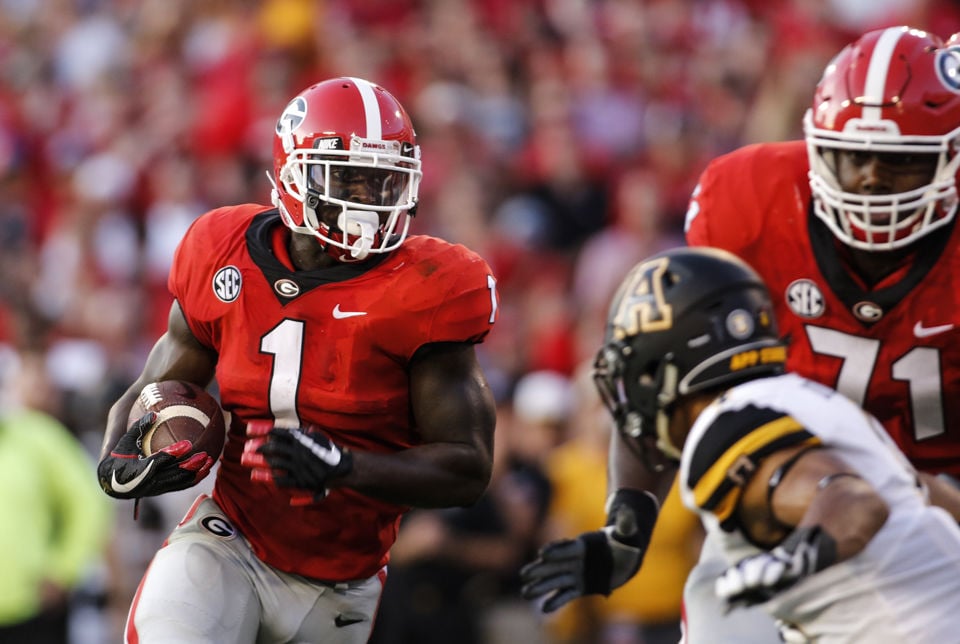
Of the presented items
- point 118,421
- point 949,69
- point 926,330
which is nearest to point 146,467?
point 118,421

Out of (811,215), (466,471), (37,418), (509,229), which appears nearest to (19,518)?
(37,418)

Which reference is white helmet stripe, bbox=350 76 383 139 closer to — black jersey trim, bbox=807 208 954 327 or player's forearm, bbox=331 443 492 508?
player's forearm, bbox=331 443 492 508

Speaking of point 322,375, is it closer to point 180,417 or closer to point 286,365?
point 286,365

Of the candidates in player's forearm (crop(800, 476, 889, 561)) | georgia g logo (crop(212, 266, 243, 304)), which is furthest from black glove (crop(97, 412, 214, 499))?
player's forearm (crop(800, 476, 889, 561))

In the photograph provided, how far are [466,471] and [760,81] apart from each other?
17.1 ft

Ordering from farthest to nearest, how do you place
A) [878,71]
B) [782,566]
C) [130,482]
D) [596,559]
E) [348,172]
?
[348,172] < [130,482] < [878,71] < [596,559] < [782,566]

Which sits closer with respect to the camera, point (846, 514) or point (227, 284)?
point (846, 514)

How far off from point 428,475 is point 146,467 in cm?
71

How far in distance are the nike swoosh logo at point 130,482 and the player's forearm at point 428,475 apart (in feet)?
1.90

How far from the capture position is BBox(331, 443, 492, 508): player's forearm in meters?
3.71

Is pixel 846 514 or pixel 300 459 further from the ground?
pixel 846 514

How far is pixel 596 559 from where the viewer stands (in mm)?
3684

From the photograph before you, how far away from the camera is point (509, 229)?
8.57 meters

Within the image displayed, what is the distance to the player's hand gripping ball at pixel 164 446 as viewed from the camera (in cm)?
390
